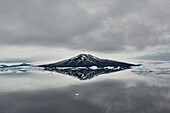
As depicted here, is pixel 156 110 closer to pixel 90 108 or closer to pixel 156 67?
pixel 90 108

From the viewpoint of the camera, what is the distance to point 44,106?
1830 centimetres

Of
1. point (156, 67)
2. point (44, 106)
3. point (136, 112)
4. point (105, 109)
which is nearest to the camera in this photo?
point (136, 112)

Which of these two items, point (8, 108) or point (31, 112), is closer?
point (31, 112)

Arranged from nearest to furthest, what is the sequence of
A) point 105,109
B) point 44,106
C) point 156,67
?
point 105,109 < point 44,106 < point 156,67

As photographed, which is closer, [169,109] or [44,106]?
[169,109]

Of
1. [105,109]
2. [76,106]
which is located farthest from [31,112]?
[105,109]

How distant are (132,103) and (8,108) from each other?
16847 mm

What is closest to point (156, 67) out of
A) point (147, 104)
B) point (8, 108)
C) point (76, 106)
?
point (147, 104)

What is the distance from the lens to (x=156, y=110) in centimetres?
1634

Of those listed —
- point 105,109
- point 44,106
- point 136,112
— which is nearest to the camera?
point 136,112

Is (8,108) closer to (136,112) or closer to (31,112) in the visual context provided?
(31,112)

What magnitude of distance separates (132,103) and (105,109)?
4756 millimetres

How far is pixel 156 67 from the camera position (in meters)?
85.8

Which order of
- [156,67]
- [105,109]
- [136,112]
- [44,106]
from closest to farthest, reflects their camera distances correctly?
[136,112] < [105,109] < [44,106] < [156,67]
